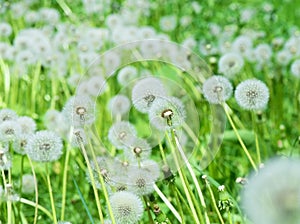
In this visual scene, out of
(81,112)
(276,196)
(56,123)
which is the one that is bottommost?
(276,196)

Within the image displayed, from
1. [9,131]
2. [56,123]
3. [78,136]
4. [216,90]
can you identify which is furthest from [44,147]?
[56,123]

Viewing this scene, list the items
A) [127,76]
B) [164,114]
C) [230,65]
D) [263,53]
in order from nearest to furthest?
[164,114]
[230,65]
[127,76]
[263,53]

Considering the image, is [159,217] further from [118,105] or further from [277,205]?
[118,105]

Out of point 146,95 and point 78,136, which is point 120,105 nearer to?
point 146,95

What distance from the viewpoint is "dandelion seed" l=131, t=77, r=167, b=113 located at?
97 centimetres

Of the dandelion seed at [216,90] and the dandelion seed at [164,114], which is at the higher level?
the dandelion seed at [216,90]

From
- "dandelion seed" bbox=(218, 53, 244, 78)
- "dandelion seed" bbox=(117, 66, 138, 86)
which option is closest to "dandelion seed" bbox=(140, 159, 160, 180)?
"dandelion seed" bbox=(218, 53, 244, 78)

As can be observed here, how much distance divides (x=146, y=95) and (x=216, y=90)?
0.17m

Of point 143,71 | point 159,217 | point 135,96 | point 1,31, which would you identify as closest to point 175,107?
point 135,96

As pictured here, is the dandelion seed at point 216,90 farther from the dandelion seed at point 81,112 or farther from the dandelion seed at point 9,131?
the dandelion seed at point 9,131

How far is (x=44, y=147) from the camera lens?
0.98m

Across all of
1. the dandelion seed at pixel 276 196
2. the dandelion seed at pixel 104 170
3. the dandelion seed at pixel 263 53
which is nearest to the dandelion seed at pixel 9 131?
the dandelion seed at pixel 104 170

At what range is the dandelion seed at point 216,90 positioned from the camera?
108cm

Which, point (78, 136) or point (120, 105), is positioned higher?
point (120, 105)
